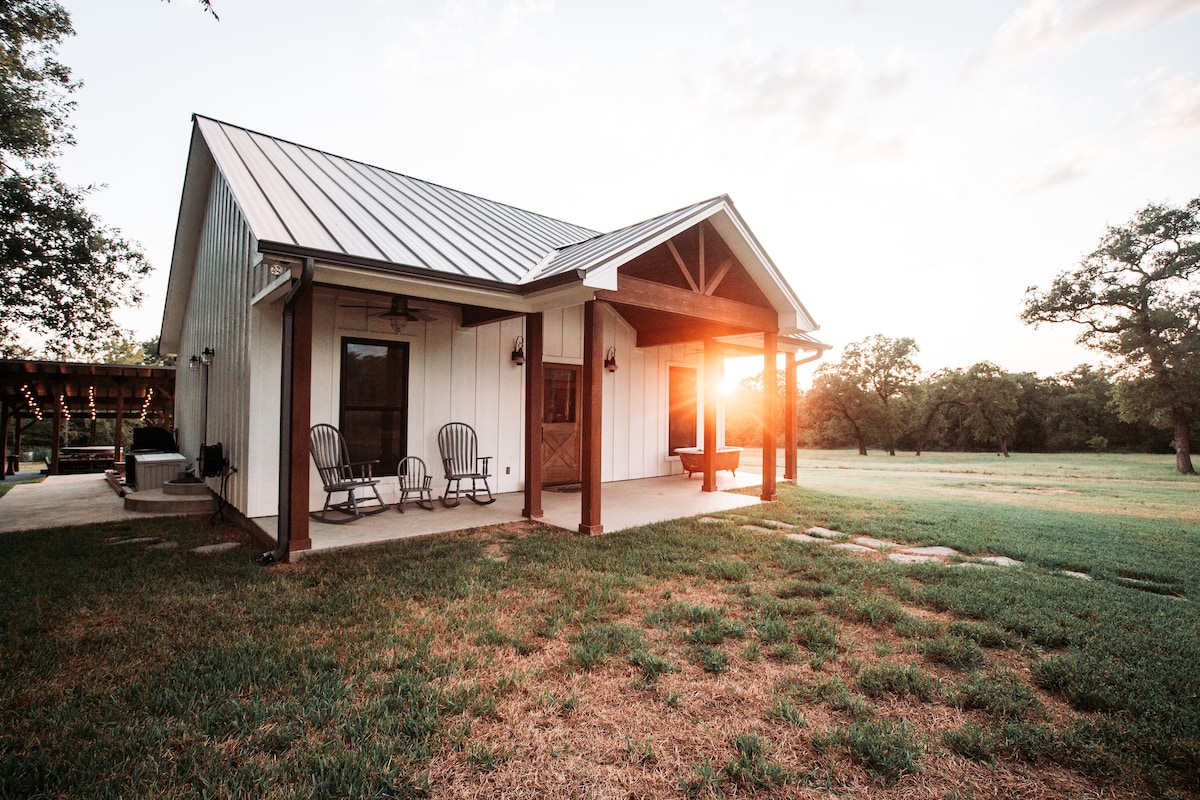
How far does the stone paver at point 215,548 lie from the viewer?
15.3 feet

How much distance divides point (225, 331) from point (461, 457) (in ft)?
11.5

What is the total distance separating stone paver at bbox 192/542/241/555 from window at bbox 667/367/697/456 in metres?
7.05

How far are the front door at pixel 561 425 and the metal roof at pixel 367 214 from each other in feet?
6.67

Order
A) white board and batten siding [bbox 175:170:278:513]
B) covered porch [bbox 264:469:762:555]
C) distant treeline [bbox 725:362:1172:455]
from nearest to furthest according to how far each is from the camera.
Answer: covered porch [bbox 264:469:762:555]
white board and batten siding [bbox 175:170:278:513]
distant treeline [bbox 725:362:1172:455]

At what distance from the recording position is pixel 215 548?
4.77 m

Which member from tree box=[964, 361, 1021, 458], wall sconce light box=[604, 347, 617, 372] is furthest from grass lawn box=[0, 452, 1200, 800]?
tree box=[964, 361, 1021, 458]

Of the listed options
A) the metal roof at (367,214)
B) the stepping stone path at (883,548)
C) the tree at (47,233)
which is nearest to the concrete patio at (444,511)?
the stepping stone path at (883,548)

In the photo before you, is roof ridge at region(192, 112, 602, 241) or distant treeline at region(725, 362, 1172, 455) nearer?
roof ridge at region(192, 112, 602, 241)

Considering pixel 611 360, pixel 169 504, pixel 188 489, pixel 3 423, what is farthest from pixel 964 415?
pixel 3 423

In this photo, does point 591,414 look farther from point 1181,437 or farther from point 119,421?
point 1181,437

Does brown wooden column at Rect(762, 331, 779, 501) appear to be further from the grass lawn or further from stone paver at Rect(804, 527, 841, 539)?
the grass lawn

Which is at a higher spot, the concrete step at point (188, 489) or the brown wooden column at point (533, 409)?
the brown wooden column at point (533, 409)

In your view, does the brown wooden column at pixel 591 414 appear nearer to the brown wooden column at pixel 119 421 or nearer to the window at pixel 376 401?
the window at pixel 376 401

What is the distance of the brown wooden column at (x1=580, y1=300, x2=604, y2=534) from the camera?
5195mm
